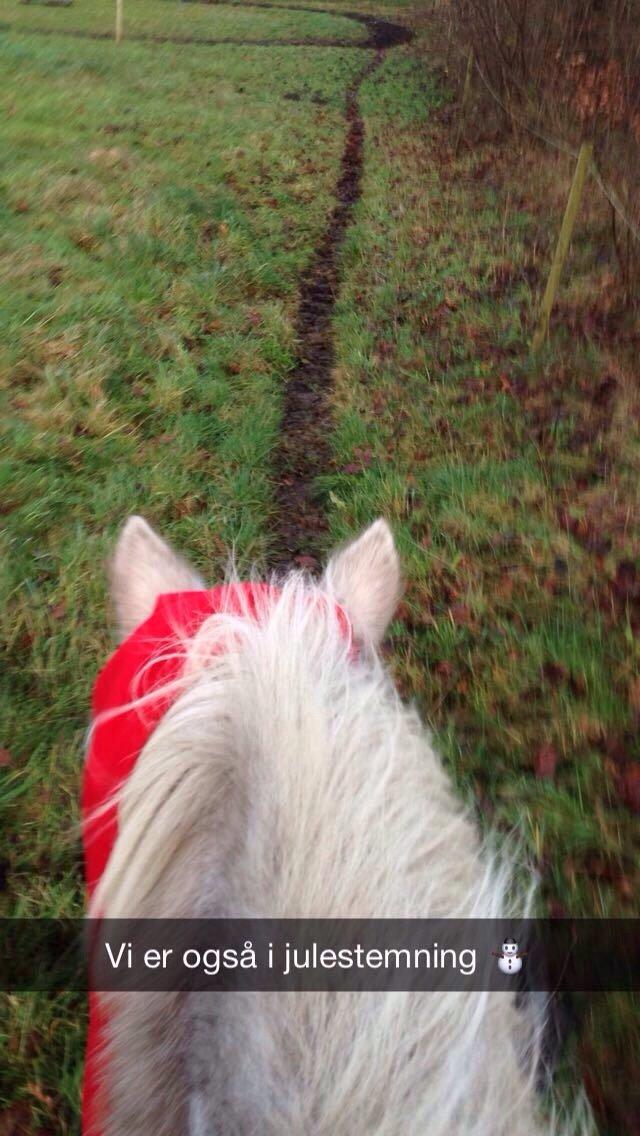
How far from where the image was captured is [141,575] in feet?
5.39

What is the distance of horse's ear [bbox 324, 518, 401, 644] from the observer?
1.54 m

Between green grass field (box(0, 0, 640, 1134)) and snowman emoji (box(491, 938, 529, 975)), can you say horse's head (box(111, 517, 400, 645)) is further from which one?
green grass field (box(0, 0, 640, 1134))

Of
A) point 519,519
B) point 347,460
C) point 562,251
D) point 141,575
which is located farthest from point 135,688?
point 562,251

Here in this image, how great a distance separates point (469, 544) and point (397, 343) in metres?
2.53

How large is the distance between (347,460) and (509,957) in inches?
142

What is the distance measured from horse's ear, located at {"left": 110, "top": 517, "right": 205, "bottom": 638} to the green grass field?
3.37 feet

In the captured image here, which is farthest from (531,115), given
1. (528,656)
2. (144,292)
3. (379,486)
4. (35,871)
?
(35,871)

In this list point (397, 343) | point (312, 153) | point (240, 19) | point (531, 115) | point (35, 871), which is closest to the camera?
point (35, 871)

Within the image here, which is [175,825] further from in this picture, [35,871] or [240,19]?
[240,19]

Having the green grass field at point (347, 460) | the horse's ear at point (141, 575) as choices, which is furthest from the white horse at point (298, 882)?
the green grass field at point (347, 460)

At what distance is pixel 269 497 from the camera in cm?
396

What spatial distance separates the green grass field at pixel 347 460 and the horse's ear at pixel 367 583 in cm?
115

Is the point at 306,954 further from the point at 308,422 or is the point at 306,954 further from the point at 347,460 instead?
the point at 308,422

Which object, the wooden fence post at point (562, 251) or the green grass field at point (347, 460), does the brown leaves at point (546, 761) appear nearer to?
the green grass field at point (347, 460)
